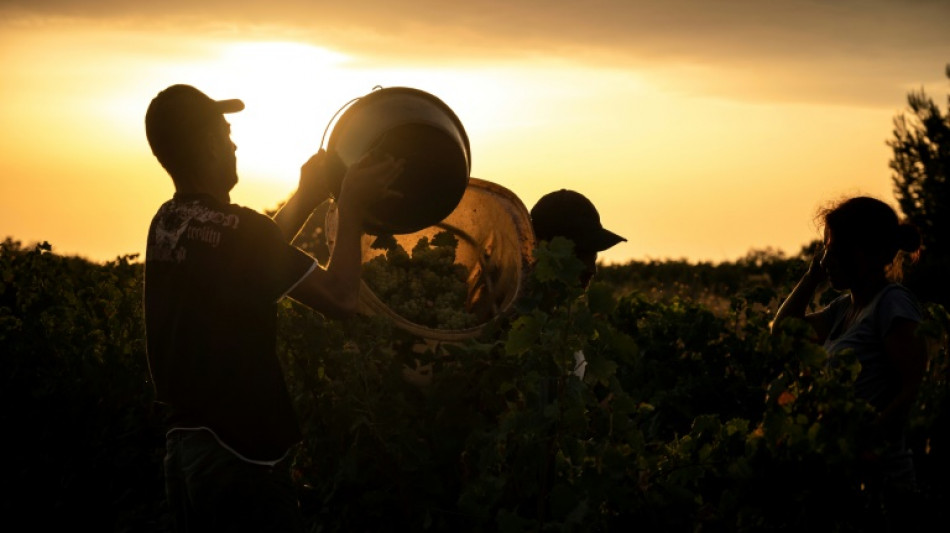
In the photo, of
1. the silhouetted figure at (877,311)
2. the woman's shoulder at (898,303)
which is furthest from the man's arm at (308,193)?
the woman's shoulder at (898,303)

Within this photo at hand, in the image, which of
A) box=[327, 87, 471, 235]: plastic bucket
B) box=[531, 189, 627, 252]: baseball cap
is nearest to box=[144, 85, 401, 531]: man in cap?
box=[327, 87, 471, 235]: plastic bucket

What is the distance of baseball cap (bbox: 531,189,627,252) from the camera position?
473 centimetres

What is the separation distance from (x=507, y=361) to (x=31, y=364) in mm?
4697

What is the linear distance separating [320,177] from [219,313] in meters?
0.80

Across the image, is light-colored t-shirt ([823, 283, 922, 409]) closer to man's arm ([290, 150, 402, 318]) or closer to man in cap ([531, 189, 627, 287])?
man in cap ([531, 189, 627, 287])

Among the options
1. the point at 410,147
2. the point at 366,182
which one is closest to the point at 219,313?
the point at 366,182

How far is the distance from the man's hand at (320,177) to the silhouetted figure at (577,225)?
44.1 inches

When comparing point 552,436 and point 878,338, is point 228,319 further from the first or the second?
point 878,338

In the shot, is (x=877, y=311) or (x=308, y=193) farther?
(x=877, y=311)

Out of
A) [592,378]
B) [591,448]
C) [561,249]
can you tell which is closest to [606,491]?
[591,448]

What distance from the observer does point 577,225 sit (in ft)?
15.5

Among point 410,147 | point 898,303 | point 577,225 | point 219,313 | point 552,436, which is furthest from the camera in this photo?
point 577,225

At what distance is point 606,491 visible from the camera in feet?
11.6

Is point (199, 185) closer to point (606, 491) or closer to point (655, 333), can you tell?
point (606, 491)
